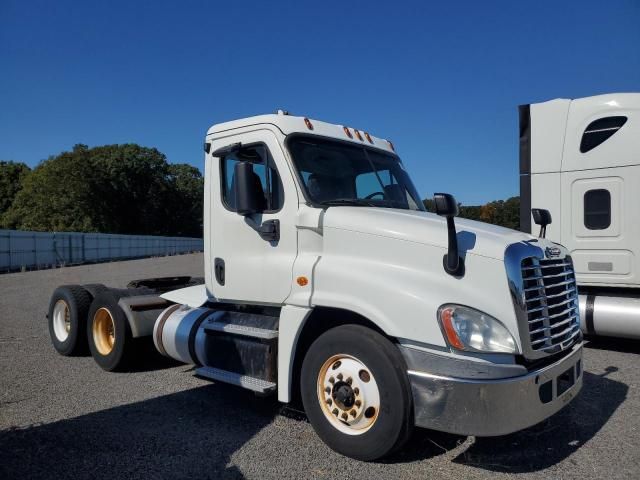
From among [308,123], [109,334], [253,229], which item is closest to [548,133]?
[308,123]

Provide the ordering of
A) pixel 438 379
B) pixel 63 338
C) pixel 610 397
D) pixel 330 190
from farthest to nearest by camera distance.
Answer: pixel 63 338
pixel 610 397
pixel 330 190
pixel 438 379

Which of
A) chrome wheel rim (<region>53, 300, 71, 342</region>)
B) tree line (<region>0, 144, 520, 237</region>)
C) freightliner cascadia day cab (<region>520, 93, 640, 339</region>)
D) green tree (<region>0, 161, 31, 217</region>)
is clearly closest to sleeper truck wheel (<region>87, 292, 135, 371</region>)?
chrome wheel rim (<region>53, 300, 71, 342</region>)

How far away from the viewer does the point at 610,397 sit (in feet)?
17.5

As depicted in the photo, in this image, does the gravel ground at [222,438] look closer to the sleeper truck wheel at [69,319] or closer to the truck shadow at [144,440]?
the truck shadow at [144,440]

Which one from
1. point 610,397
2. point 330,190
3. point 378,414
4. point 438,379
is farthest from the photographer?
point 610,397

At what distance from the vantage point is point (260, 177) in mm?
4645

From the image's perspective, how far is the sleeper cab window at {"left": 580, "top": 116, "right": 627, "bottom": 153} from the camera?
7305mm

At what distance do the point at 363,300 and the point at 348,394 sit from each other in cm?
69

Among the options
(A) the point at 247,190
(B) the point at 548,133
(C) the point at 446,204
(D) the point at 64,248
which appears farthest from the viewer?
(D) the point at 64,248

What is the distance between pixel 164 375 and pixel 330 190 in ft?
10.7

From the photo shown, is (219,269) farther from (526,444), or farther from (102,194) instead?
(102,194)

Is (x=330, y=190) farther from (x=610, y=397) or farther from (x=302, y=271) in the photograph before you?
(x=610, y=397)

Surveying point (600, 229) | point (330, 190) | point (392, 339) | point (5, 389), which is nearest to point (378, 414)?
point (392, 339)

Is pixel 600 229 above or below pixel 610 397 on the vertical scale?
above
